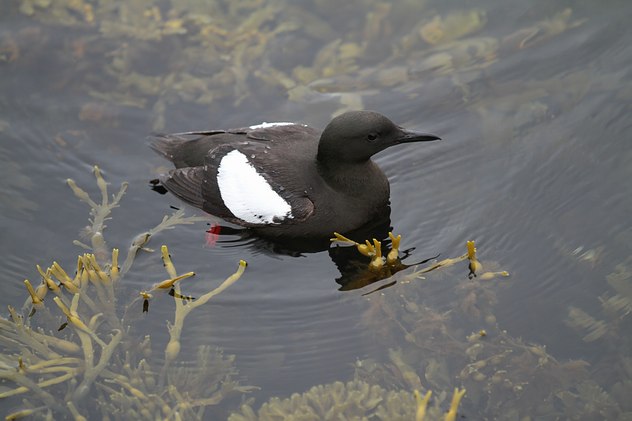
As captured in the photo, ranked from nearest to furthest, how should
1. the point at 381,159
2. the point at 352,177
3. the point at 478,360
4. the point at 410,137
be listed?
the point at 478,360, the point at 410,137, the point at 352,177, the point at 381,159

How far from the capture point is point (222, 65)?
7.73 meters

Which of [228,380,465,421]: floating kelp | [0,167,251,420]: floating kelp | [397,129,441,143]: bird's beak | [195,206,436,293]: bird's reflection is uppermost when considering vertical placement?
[397,129,441,143]: bird's beak

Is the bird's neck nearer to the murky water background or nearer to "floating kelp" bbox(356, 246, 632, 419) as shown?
the murky water background

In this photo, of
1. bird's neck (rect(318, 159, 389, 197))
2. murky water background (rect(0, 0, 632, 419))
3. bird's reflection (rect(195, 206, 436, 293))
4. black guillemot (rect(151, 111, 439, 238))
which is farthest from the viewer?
bird's neck (rect(318, 159, 389, 197))

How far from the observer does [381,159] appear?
6.94 metres

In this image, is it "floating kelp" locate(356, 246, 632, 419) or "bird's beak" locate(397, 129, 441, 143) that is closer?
"floating kelp" locate(356, 246, 632, 419)

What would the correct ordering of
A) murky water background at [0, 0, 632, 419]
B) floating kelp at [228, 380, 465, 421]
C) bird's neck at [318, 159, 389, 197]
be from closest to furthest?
1. floating kelp at [228, 380, 465, 421]
2. murky water background at [0, 0, 632, 419]
3. bird's neck at [318, 159, 389, 197]

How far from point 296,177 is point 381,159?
112cm

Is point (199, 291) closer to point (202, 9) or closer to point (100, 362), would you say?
point (100, 362)

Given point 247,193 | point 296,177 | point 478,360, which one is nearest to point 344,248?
point 296,177

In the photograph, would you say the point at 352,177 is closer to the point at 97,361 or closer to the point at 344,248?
the point at 344,248

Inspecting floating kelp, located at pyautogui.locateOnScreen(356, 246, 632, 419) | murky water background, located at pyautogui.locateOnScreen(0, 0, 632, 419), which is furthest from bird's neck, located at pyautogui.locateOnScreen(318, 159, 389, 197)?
floating kelp, located at pyautogui.locateOnScreen(356, 246, 632, 419)

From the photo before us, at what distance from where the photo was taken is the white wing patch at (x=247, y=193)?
6.11 meters

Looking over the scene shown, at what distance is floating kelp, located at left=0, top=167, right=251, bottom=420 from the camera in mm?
4949
